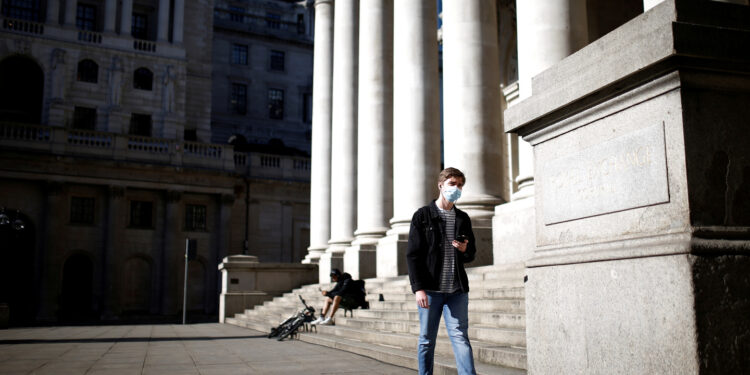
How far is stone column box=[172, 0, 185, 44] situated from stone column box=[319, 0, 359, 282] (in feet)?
87.0

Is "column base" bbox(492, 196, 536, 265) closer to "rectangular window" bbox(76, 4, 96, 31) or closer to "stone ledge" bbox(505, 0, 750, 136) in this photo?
"stone ledge" bbox(505, 0, 750, 136)

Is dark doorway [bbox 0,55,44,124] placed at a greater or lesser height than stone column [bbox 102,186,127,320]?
greater

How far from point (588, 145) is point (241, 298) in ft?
80.0

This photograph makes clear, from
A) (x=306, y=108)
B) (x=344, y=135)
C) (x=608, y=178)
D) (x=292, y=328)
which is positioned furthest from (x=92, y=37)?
(x=608, y=178)

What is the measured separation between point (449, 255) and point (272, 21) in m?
63.2

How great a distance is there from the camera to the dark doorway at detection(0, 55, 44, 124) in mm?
46062

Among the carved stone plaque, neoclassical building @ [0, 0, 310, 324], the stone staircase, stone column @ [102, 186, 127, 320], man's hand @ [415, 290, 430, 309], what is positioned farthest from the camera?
stone column @ [102, 186, 127, 320]

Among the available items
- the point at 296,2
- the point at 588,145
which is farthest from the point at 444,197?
the point at 296,2

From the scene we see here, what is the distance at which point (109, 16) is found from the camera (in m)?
47.2

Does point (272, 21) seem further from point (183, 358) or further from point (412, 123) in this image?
point (183, 358)

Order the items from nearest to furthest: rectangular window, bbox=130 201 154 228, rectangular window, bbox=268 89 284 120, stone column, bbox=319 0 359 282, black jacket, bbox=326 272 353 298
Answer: black jacket, bbox=326 272 353 298, stone column, bbox=319 0 359 282, rectangular window, bbox=130 201 154 228, rectangular window, bbox=268 89 284 120

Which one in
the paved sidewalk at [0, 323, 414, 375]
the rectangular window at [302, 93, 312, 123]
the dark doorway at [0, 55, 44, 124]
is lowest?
the paved sidewalk at [0, 323, 414, 375]

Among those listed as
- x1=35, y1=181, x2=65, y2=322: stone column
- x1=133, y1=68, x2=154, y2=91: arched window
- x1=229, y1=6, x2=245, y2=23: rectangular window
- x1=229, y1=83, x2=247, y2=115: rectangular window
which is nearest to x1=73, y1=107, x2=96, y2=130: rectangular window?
x1=133, y1=68, x2=154, y2=91: arched window

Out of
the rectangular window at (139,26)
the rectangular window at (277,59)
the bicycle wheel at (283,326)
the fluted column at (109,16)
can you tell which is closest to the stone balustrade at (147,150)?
the fluted column at (109,16)
